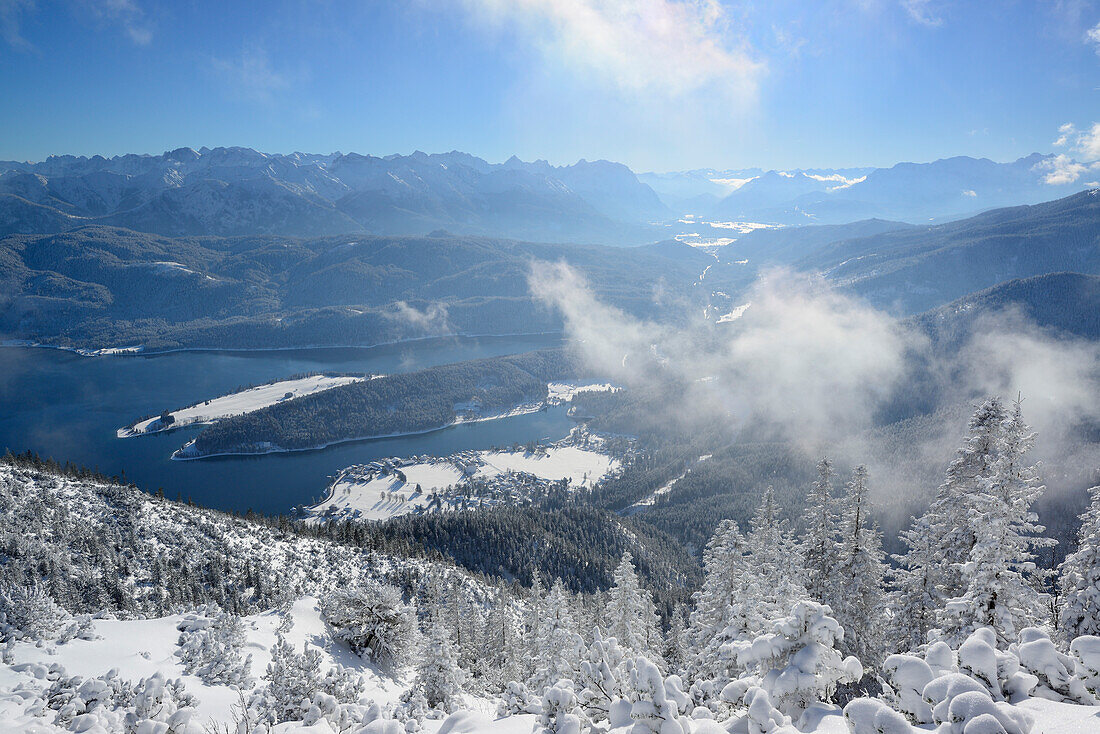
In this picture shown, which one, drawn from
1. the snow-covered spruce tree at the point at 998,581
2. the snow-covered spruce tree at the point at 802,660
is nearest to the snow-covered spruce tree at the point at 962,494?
the snow-covered spruce tree at the point at 998,581

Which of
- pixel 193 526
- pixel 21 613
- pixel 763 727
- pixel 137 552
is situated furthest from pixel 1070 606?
pixel 193 526

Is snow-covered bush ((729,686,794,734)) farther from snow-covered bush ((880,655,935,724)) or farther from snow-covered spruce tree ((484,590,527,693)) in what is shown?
snow-covered spruce tree ((484,590,527,693))

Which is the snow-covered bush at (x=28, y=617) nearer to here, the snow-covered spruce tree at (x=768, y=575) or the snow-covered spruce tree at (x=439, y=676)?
the snow-covered spruce tree at (x=439, y=676)

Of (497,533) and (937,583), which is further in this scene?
(497,533)

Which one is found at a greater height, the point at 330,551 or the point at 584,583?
the point at 330,551

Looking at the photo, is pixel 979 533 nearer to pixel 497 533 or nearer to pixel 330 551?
pixel 330 551

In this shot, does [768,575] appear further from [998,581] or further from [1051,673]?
[1051,673]

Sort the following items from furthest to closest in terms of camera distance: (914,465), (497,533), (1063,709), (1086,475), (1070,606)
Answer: (914,465) < (1086,475) < (497,533) < (1070,606) < (1063,709)

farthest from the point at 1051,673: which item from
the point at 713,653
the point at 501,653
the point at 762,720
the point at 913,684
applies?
the point at 501,653
